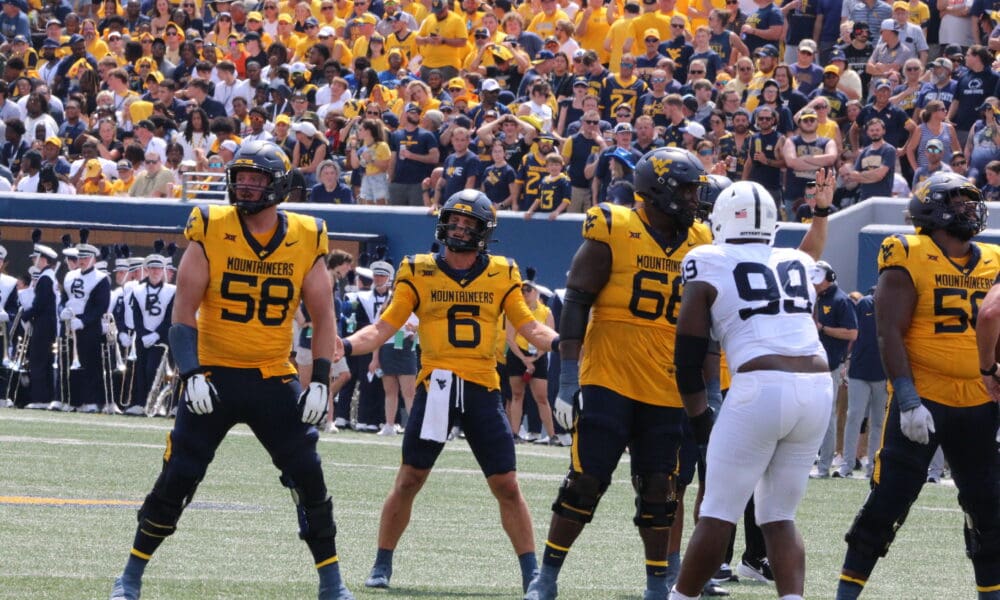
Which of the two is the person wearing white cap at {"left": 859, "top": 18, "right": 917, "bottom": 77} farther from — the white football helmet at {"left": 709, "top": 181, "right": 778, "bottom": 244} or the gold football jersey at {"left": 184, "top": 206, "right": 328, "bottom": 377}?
the gold football jersey at {"left": 184, "top": 206, "right": 328, "bottom": 377}

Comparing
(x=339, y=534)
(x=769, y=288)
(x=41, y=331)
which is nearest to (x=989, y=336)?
(x=769, y=288)

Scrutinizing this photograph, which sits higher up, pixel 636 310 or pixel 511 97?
pixel 511 97

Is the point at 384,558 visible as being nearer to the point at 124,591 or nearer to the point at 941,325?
the point at 124,591

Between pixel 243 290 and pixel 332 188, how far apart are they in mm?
14260

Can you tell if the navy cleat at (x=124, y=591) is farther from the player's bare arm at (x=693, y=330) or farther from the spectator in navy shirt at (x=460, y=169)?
the spectator in navy shirt at (x=460, y=169)

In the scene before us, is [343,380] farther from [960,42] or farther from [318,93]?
[960,42]

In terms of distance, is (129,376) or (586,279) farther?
(129,376)

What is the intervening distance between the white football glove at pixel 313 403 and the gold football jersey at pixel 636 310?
1275 millimetres

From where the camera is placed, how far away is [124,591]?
273 inches

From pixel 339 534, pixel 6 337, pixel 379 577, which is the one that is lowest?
pixel 339 534

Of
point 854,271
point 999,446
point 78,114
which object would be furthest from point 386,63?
point 999,446

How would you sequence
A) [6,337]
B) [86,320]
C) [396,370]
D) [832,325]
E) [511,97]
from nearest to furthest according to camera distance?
[832,325], [396,370], [86,320], [6,337], [511,97]

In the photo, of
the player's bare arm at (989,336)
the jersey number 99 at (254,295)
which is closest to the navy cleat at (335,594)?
the jersey number 99 at (254,295)

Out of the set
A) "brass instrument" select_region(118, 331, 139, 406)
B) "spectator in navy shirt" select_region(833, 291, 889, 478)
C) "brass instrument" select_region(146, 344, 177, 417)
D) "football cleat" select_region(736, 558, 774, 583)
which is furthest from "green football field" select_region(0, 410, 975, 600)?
"brass instrument" select_region(118, 331, 139, 406)
